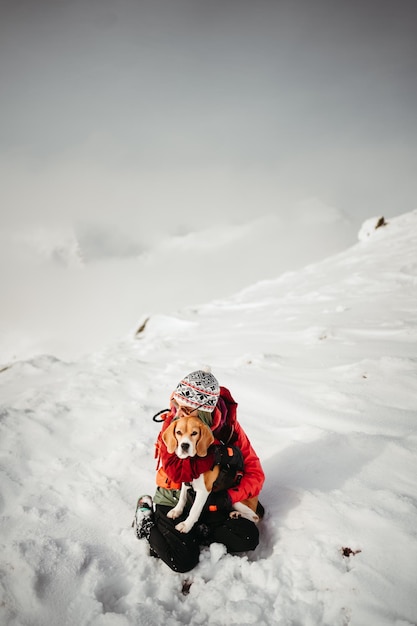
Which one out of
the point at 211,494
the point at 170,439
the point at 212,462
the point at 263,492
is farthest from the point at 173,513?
the point at 263,492

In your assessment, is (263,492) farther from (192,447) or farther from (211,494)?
(192,447)

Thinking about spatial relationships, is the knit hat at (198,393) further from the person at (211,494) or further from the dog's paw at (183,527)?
the dog's paw at (183,527)

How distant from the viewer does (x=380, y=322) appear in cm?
584

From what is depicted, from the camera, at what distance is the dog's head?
182 centimetres

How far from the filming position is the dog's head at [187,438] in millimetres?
1824

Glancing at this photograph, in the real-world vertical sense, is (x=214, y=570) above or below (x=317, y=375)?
above

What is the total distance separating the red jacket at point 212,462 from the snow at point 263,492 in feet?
1.12

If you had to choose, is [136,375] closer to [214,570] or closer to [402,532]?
[214,570]

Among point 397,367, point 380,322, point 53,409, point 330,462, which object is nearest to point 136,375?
point 53,409

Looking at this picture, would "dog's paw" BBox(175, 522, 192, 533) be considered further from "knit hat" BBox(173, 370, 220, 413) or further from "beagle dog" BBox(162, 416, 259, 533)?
"knit hat" BBox(173, 370, 220, 413)

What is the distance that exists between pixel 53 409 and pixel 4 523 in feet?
6.10

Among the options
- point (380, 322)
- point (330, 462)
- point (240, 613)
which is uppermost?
point (240, 613)

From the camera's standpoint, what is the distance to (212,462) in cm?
193

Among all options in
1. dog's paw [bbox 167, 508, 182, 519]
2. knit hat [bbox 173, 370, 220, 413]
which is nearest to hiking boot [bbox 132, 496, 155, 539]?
dog's paw [bbox 167, 508, 182, 519]
